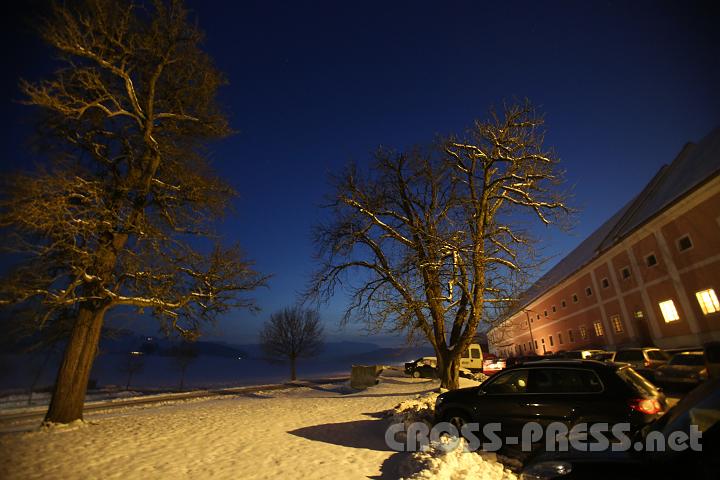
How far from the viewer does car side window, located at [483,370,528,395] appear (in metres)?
6.64

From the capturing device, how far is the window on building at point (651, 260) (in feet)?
79.2

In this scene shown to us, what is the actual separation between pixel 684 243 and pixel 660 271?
3098 mm

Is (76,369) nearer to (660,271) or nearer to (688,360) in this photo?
(688,360)

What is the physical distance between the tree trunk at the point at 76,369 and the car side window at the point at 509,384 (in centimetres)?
1099

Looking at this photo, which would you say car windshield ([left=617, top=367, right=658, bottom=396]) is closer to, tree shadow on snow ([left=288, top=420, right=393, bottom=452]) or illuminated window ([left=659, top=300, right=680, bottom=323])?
tree shadow on snow ([left=288, top=420, right=393, bottom=452])

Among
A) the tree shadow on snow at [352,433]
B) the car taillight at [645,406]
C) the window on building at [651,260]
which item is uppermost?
the window on building at [651,260]

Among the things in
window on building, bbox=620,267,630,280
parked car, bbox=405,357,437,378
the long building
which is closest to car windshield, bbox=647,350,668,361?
the long building

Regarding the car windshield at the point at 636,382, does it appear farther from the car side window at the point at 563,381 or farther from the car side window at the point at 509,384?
the car side window at the point at 509,384

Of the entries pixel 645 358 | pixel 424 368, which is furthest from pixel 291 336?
pixel 645 358

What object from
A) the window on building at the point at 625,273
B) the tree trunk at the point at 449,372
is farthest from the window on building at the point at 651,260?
the tree trunk at the point at 449,372

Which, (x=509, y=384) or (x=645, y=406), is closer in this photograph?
(x=645, y=406)

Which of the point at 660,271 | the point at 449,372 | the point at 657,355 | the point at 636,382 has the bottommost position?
the point at 636,382

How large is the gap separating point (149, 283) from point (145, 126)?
5.63 meters

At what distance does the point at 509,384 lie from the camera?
6824mm
